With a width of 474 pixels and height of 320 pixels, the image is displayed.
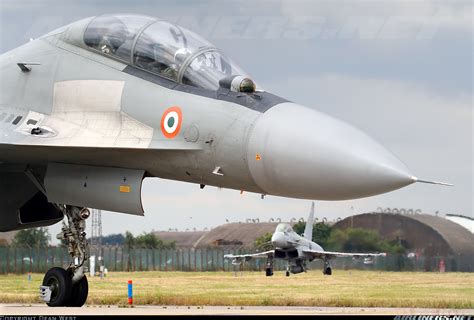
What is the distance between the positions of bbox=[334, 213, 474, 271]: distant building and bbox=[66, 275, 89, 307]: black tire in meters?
11.5

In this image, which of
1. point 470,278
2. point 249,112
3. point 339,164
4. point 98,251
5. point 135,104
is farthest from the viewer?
point 98,251

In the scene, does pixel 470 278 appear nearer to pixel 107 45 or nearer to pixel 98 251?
pixel 98 251

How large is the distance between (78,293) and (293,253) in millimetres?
27839

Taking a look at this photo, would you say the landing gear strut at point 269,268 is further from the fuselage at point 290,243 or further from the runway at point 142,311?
the runway at point 142,311

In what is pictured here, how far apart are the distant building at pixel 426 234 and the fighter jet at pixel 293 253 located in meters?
1.11

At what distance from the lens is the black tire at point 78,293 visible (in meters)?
12.9

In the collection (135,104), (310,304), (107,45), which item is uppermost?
(107,45)

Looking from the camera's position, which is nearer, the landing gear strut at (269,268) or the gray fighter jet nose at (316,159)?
the gray fighter jet nose at (316,159)

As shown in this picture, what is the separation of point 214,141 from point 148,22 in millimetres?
2274

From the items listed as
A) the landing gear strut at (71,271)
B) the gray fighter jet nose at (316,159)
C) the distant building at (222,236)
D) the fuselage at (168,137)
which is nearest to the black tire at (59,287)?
the landing gear strut at (71,271)

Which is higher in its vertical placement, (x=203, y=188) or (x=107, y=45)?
(x=107, y=45)

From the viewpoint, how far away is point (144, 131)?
11.1 m

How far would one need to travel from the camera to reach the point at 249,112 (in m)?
10.2

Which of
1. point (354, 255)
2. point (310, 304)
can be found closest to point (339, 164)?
point (310, 304)
